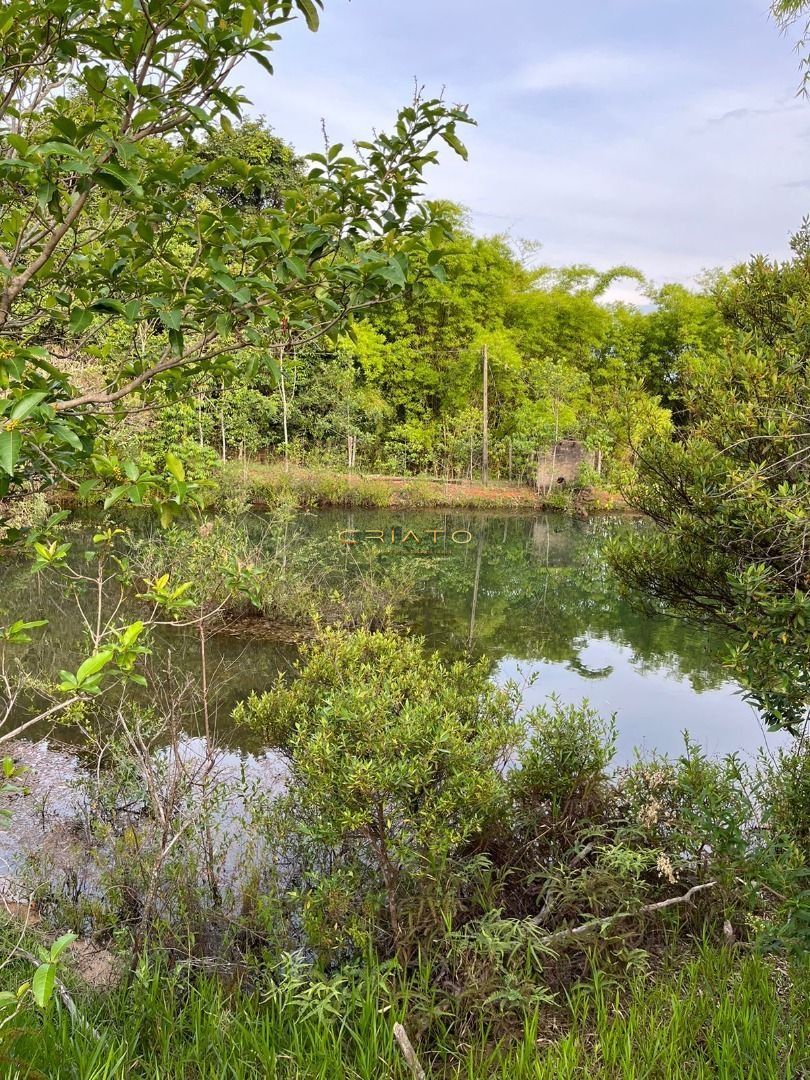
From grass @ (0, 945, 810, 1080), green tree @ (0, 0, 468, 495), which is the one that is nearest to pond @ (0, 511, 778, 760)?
grass @ (0, 945, 810, 1080)

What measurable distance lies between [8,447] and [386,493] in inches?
693

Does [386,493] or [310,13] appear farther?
[386,493]

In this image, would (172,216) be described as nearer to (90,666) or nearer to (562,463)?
(90,666)

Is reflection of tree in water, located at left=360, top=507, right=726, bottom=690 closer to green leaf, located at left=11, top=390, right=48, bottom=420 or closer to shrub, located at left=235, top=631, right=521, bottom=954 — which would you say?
shrub, located at left=235, top=631, right=521, bottom=954

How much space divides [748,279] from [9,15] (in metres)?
2.46

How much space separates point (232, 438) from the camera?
18844mm

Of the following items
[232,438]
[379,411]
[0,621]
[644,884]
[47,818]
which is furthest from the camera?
[379,411]

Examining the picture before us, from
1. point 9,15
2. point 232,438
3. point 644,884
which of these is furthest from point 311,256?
point 232,438

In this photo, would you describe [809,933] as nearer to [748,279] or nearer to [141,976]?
[141,976]

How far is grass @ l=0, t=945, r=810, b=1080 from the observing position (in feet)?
5.90

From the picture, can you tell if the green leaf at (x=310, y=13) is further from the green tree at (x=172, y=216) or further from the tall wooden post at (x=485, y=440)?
the tall wooden post at (x=485, y=440)

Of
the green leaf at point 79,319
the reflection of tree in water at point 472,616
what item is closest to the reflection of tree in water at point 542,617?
the reflection of tree in water at point 472,616

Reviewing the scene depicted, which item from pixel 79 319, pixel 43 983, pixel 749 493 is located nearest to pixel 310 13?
pixel 79 319

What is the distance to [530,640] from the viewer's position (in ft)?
27.5
